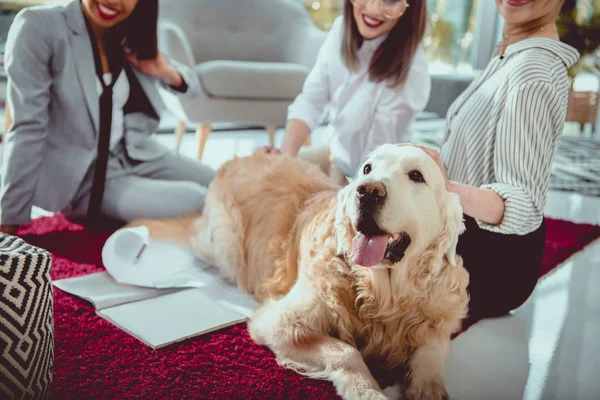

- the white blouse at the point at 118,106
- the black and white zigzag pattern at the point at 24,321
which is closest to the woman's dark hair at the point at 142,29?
the white blouse at the point at 118,106

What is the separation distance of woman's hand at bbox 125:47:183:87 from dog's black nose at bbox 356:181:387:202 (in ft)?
5.54

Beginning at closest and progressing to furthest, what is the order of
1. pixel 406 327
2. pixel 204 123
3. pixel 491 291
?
pixel 406 327 < pixel 491 291 < pixel 204 123

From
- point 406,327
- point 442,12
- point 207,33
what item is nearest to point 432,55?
point 442,12

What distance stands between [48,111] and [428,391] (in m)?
1.89

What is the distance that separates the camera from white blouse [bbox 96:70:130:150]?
251 cm

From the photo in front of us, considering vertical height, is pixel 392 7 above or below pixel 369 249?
above

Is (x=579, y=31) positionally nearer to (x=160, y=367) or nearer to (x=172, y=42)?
(x=172, y=42)

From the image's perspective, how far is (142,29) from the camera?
2.44 m

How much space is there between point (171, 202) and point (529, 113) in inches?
63.9

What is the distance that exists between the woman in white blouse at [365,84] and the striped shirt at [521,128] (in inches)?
22.2

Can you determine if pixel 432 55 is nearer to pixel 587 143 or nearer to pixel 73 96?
pixel 587 143

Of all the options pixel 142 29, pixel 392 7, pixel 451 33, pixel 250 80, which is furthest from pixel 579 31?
pixel 142 29

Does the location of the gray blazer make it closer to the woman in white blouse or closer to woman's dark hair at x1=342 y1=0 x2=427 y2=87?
the woman in white blouse

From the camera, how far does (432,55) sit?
A: 798 centimetres
